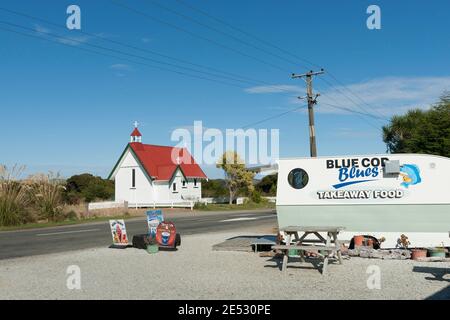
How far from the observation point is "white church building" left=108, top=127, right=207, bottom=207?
169ft

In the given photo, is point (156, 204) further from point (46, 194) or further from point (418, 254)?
point (418, 254)

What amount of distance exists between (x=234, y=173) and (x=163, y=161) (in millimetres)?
9572

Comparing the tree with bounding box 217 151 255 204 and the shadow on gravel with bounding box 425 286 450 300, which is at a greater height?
the tree with bounding box 217 151 255 204

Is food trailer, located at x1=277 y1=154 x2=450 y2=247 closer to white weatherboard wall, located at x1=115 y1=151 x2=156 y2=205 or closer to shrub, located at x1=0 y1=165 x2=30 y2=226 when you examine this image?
shrub, located at x1=0 y1=165 x2=30 y2=226

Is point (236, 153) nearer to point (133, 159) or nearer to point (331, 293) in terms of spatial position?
point (133, 159)

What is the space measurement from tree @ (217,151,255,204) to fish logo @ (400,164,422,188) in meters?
46.5

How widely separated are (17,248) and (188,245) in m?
5.61

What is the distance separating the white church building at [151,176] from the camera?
51.5 m

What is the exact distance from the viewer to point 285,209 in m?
13.3

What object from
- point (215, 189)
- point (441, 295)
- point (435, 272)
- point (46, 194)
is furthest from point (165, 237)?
point (215, 189)

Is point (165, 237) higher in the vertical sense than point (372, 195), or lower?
lower

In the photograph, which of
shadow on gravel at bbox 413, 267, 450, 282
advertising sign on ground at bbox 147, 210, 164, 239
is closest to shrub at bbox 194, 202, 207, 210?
advertising sign on ground at bbox 147, 210, 164, 239

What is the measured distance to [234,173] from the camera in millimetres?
59656

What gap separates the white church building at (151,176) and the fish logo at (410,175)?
38.9m
